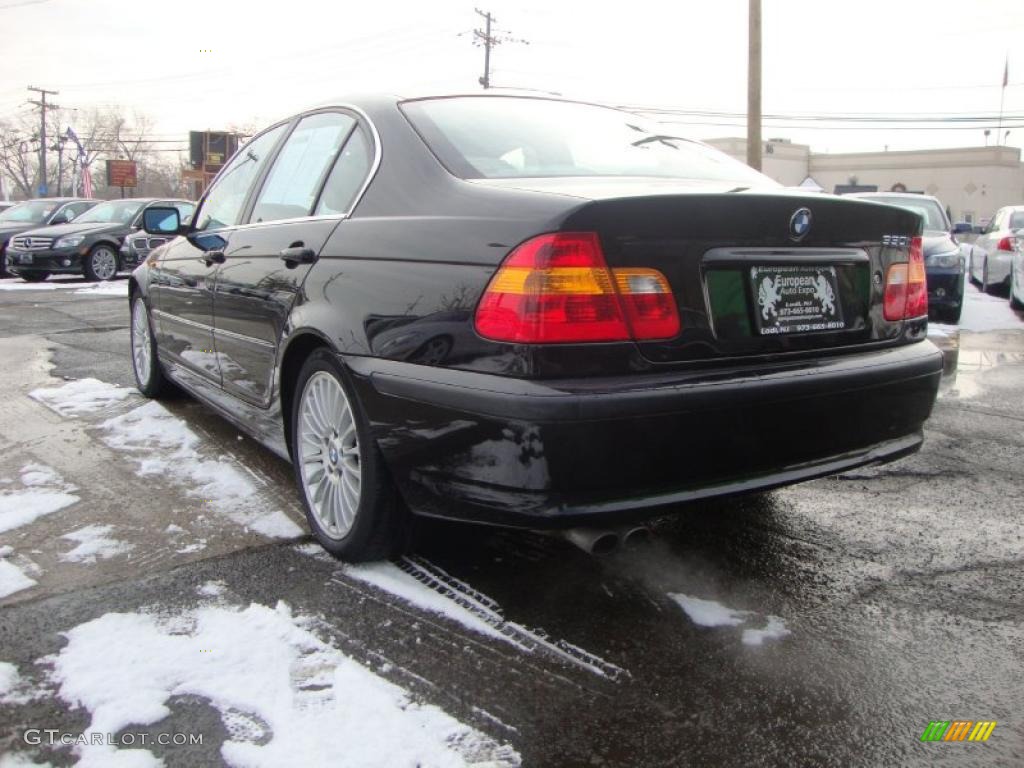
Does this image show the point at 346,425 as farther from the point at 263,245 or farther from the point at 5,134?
the point at 5,134

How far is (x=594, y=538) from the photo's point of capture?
6.95 ft

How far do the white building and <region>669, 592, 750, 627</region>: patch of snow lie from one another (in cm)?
5852

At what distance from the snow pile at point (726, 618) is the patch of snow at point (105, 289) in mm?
11802

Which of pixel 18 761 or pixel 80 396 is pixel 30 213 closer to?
pixel 80 396

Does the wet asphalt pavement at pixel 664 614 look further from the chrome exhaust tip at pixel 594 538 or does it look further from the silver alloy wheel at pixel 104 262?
the silver alloy wheel at pixel 104 262

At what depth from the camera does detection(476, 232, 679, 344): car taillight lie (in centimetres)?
206

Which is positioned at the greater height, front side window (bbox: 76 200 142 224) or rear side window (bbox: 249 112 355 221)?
front side window (bbox: 76 200 142 224)

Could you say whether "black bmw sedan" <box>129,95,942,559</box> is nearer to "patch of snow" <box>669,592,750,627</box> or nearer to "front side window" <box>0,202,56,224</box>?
"patch of snow" <box>669,592,750,627</box>

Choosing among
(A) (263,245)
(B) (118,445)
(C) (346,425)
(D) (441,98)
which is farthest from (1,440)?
(D) (441,98)

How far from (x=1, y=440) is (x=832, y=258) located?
4011mm

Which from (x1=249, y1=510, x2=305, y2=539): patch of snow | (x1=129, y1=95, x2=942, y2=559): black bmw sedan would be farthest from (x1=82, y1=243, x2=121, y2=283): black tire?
(x1=249, y1=510, x2=305, y2=539): patch of snow

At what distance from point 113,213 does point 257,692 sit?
15.7 m

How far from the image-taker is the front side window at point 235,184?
3771 millimetres

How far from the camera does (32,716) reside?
1962mm
